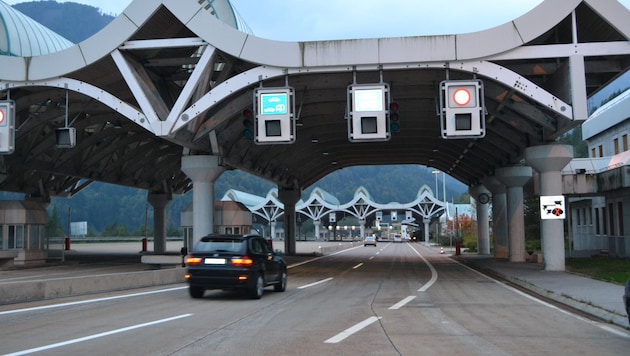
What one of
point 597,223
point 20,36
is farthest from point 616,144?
point 20,36

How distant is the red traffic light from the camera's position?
21.8 metres

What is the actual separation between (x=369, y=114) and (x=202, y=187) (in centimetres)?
1095

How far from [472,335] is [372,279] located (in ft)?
48.4

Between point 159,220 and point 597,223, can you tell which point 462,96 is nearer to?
point 597,223

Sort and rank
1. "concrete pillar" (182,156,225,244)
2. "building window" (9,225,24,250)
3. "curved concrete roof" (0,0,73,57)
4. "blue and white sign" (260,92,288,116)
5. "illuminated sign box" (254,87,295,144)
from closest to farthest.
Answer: "illuminated sign box" (254,87,295,144)
"blue and white sign" (260,92,288,116)
"concrete pillar" (182,156,225,244)
"curved concrete roof" (0,0,73,57)
"building window" (9,225,24,250)

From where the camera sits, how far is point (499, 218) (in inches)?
1828

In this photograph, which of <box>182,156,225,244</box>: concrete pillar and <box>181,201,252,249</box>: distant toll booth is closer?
<box>182,156,225,244</box>: concrete pillar

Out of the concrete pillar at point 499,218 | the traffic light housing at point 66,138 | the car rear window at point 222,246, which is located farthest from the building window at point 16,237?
the concrete pillar at point 499,218

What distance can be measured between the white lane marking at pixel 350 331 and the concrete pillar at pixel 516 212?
2737cm

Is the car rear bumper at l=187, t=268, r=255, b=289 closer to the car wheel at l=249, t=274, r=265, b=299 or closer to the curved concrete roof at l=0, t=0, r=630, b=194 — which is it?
the car wheel at l=249, t=274, r=265, b=299

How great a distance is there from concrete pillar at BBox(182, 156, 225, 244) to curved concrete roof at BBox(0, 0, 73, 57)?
11.8m

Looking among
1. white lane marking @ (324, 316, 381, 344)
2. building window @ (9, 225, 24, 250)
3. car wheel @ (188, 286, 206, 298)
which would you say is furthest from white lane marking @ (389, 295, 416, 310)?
building window @ (9, 225, 24, 250)

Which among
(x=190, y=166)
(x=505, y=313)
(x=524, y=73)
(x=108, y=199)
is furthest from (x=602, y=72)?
(x=108, y=199)

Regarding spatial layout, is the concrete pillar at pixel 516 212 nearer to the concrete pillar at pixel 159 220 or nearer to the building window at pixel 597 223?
the building window at pixel 597 223
